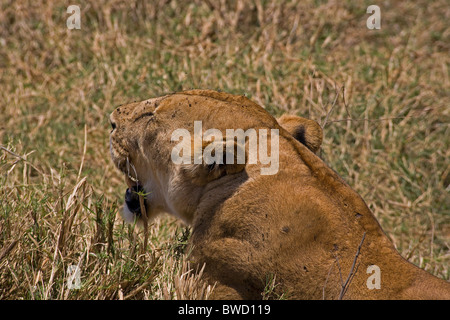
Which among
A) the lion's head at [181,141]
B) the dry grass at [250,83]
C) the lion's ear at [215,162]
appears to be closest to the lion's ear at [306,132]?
the lion's head at [181,141]

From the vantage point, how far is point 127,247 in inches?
137

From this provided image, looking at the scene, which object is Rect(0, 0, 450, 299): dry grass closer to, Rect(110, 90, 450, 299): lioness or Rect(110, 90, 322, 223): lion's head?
Rect(110, 90, 322, 223): lion's head

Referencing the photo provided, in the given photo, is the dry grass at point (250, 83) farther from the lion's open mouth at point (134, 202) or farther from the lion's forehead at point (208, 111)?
the lion's forehead at point (208, 111)

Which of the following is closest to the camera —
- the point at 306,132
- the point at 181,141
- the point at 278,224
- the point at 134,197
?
the point at 278,224

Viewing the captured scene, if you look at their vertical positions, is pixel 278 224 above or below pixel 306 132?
below

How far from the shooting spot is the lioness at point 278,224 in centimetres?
276

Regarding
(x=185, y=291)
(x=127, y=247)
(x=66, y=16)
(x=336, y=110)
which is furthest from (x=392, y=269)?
(x=66, y=16)

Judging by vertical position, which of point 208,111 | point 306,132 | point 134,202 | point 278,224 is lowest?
point 134,202

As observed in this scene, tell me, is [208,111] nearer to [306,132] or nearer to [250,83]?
[306,132]

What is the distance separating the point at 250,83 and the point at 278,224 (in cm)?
288

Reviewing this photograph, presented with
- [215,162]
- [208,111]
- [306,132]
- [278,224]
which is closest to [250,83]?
[306,132]

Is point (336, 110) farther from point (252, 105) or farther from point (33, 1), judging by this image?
Result: point (33, 1)

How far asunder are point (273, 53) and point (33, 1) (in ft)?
7.80

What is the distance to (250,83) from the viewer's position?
18.3ft
